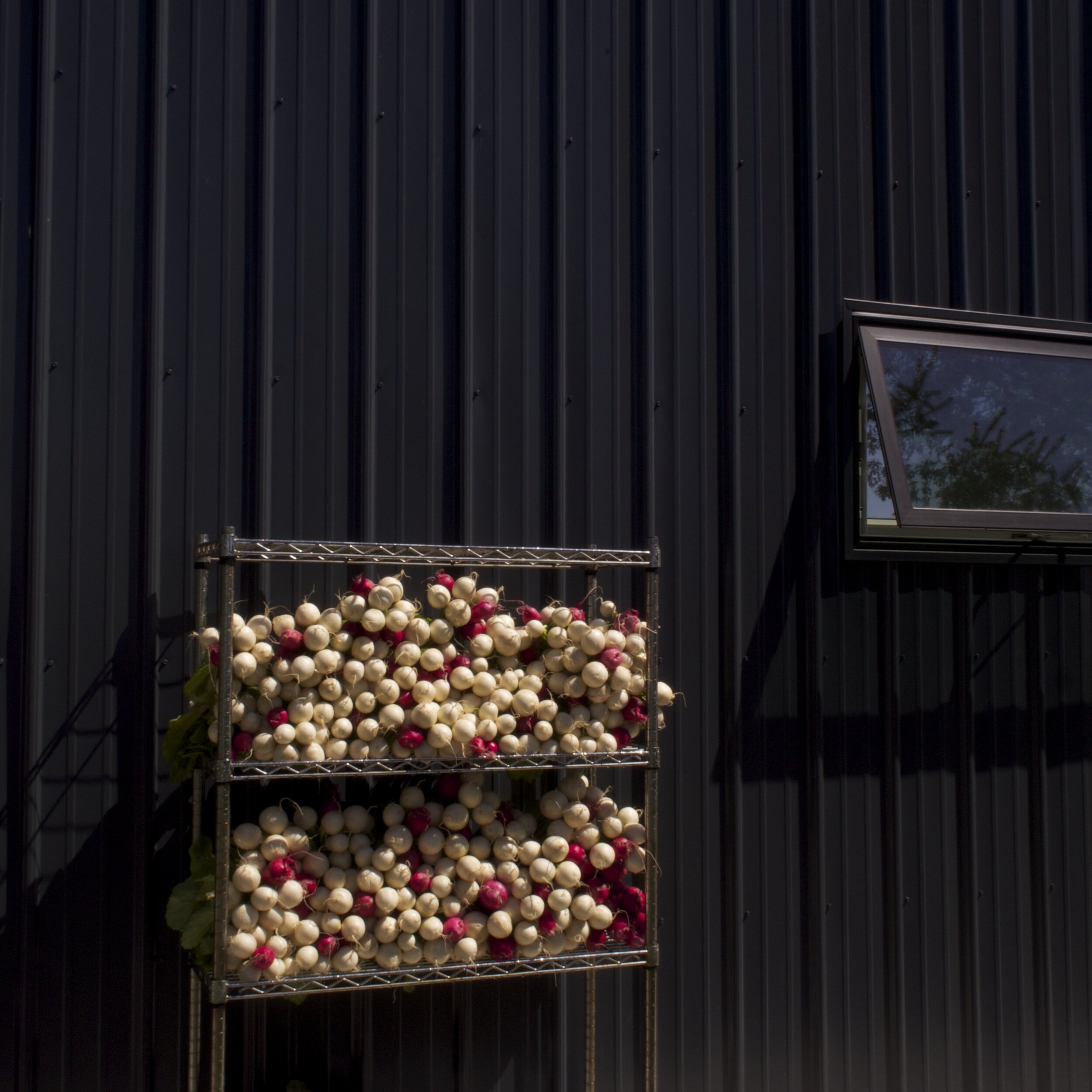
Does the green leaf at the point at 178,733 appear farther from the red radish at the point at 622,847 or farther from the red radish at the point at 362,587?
the red radish at the point at 622,847

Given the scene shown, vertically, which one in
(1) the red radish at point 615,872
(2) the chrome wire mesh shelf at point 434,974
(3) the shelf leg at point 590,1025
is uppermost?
(1) the red radish at point 615,872

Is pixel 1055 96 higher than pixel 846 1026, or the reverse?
pixel 1055 96

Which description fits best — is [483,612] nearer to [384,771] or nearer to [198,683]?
[384,771]

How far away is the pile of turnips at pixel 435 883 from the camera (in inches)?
104

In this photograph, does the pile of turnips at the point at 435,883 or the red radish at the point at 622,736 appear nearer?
the pile of turnips at the point at 435,883

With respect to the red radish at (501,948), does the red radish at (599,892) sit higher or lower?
higher

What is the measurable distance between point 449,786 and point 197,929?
0.71 m

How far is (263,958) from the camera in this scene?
258 cm

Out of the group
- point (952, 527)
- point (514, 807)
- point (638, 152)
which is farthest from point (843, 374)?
point (514, 807)

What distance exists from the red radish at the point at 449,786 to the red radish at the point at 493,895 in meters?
0.26

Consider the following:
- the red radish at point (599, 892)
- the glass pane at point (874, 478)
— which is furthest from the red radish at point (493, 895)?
the glass pane at point (874, 478)

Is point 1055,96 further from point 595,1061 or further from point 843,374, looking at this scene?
point 595,1061

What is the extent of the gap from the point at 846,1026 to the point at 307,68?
3.41 metres

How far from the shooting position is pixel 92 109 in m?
3.07
